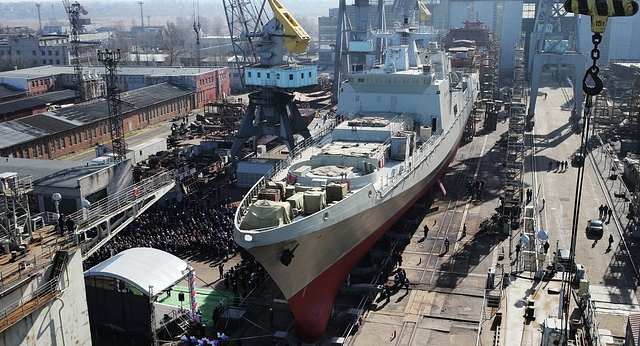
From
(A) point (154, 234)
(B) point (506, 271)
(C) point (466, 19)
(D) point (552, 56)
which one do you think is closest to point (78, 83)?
(A) point (154, 234)

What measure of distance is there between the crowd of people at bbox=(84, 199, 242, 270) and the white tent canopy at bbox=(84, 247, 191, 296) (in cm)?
458

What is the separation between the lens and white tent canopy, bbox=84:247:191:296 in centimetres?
1903

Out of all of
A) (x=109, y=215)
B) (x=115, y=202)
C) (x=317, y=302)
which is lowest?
(x=317, y=302)

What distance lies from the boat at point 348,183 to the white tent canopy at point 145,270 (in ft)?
10.3

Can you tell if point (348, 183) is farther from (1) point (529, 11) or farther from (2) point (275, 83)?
(1) point (529, 11)

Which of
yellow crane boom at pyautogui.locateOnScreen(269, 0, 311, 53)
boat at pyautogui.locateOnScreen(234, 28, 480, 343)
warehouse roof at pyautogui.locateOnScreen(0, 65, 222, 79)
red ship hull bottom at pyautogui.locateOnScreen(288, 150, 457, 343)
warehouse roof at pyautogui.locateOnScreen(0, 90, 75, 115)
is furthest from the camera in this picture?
warehouse roof at pyautogui.locateOnScreen(0, 65, 222, 79)

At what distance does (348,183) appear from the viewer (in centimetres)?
2152

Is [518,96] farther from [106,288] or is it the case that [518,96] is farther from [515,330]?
[106,288]

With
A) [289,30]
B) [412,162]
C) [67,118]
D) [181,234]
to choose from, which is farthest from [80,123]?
[412,162]

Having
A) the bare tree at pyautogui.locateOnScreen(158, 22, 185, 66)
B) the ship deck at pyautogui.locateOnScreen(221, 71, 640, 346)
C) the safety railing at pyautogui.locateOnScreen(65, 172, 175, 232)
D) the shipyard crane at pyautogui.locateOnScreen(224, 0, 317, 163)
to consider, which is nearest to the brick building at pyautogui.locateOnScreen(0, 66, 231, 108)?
the shipyard crane at pyautogui.locateOnScreen(224, 0, 317, 163)

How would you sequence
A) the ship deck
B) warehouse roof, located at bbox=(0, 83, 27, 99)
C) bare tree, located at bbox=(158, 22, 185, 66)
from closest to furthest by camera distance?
1. the ship deck
2. warehouse roof, located at bbox=(0, 83, 27, 99)
3. bare tree, located at bbox=(158, 22, 185, 66)

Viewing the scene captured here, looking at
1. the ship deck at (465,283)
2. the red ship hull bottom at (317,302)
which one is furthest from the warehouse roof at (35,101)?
the red ship hull bottom at (317,302)

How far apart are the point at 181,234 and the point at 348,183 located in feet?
30.9

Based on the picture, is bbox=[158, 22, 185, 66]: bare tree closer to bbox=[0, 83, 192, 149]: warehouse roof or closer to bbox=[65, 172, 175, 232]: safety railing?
bbox=[0, 83, 192, 149]: warehouse roof
